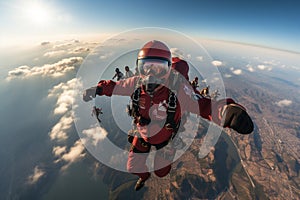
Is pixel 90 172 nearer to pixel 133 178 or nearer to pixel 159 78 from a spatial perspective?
pixel 133 178

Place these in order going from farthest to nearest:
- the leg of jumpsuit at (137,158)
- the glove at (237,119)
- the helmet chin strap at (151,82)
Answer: the leg of jumpsuit at (137,158), the helmet chin strap at (151,82), the glove at (237,119)

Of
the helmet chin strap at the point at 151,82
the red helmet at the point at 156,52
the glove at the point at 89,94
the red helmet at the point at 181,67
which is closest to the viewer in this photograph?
the helmet chin strap at the point at 151,82

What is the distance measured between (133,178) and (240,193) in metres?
51.3

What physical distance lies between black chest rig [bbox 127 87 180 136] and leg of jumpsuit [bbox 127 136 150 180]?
54cm

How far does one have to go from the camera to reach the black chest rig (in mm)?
2397

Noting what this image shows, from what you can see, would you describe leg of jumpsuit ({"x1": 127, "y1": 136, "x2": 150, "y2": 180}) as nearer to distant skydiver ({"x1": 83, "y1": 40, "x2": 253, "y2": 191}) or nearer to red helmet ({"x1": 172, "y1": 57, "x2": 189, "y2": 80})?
distant skydiver ({"x1": 83, "y1": 40, "x2": 253, "y2": 191})

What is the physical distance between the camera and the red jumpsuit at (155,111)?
248 centimetres

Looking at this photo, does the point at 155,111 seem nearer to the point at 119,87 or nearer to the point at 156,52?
the point at 119,87

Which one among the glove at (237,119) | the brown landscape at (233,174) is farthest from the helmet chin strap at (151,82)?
the brown landscape at (233,174)

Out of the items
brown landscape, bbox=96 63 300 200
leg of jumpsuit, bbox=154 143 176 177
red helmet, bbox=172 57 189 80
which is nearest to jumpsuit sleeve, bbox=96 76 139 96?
red helmet, bbox=172 57 189 80

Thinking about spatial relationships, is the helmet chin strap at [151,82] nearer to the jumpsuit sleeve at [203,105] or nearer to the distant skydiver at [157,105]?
the distant skydiver at [157,105]

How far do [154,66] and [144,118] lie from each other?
1.02m

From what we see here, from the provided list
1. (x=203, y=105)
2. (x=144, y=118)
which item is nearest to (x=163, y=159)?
(x=144, y=118)

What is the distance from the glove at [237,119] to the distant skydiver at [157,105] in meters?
Answer: 0.01
